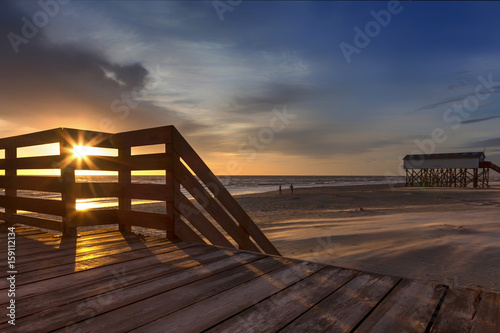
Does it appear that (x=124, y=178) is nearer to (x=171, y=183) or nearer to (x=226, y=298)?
(x=171, y=183)

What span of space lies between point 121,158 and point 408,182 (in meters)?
54.1

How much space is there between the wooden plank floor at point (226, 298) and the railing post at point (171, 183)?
83 centimetres

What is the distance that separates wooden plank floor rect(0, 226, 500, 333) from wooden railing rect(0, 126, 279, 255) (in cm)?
78

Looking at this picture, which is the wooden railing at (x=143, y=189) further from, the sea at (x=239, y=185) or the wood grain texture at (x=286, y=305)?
the sea at (x=239, y=185)

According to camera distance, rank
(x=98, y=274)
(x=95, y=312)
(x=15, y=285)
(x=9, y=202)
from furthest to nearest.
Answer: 1. (x=9, y=202)
2. (x=98, y=274)
3. (x=15, y=285)
4. (x=95, y=312)

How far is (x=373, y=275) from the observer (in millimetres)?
2623

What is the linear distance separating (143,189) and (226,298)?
2.66 m

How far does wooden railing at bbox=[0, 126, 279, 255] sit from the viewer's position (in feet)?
12.8

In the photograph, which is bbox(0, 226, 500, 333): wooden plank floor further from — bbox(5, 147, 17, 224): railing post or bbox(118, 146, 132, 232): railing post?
bbox(5, 147, 17, 224): railing post

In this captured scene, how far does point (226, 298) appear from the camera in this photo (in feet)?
7.13

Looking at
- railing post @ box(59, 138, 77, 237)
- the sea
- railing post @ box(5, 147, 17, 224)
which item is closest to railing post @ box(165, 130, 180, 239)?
railing post @ box(59, 138, 77, 237)

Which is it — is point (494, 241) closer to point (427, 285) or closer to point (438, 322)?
point (427, 285)

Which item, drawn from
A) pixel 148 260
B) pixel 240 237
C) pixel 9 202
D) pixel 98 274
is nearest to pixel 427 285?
pixel 240 237

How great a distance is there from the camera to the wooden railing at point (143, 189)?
3904mm
